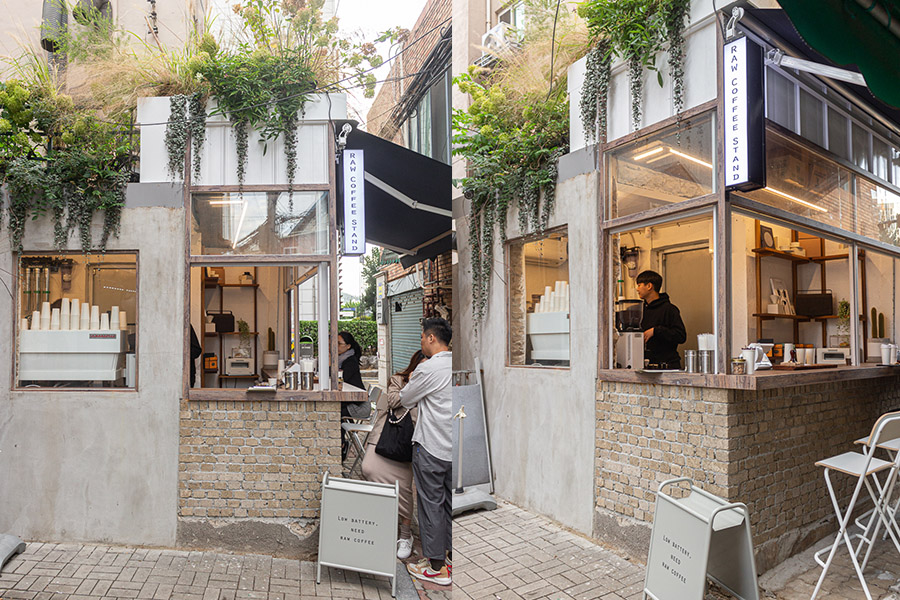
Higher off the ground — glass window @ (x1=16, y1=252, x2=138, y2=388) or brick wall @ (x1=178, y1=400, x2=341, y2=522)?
glass window @ (x1=16, y1=252, x2=138, y2=388)

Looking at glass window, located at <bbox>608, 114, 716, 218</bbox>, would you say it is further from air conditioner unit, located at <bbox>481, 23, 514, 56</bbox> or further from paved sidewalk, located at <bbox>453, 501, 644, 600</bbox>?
paved sidewalk, located at <bbox>453, 501, 644, 600</bbox>

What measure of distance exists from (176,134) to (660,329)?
1.94 m

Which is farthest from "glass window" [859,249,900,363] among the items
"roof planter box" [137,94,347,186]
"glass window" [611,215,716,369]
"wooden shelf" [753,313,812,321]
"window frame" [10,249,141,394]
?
"window frame" [10,249,141,394]

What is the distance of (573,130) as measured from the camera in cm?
202

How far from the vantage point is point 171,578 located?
6.52 feet

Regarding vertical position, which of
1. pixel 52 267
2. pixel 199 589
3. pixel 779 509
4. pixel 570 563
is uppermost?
pixel 52 267

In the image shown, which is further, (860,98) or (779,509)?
(860,98)

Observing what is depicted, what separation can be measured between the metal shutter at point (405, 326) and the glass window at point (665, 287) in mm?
748

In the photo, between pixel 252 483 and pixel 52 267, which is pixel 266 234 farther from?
pixel 252 483

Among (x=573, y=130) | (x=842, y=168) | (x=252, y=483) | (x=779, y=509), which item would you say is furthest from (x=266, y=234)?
(x=842, y=168)

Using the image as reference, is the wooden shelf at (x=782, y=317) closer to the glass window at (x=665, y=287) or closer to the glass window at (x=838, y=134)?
the glass window at (x=838, y=134)

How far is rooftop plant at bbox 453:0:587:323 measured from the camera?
5.57ft

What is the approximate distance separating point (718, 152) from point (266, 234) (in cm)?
173

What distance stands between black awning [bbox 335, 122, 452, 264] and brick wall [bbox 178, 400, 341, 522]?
0.91m
